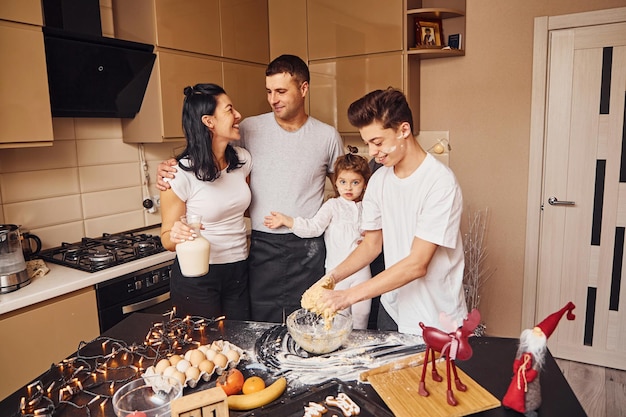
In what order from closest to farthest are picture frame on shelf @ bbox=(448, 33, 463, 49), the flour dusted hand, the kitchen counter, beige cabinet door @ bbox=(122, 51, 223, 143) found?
the flour dusted hand
the kitchen counter
beige cabinet door @ bbox=(122, 51, 223, 143)
picture frame on shelf @ bbox=(448, 33, 463, 49)

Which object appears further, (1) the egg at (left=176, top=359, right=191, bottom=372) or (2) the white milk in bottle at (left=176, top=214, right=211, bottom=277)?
(2) the white milk in bottle at (left=176, top=214, right=211, bottom=277)

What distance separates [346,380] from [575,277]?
246 centimetres

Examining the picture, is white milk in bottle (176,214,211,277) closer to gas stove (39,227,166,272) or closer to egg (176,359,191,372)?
egg (176,359,191,372)

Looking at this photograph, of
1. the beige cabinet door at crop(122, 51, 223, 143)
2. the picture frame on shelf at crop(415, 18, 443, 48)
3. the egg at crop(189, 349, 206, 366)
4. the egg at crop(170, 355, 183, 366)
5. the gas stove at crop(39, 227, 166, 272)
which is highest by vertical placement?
the picture frame on shelf at crop(415, 18, 443, 48)

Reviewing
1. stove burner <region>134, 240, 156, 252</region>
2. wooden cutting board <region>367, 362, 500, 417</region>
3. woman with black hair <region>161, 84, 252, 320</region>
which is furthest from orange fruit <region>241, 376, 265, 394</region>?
stove burner <region>134, 240, 156, 252</region>

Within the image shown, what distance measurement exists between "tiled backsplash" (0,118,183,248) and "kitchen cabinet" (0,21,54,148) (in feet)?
1.08

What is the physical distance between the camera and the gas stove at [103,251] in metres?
2.35

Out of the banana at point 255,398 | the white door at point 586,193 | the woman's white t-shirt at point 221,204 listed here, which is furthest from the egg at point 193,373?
the white door at point 586,193

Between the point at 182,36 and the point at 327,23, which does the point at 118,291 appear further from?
the point at 327,23

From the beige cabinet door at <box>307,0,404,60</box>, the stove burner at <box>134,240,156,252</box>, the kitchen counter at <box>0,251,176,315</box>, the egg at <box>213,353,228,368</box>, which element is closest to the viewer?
the egg at <box>213,353,228,368</box>

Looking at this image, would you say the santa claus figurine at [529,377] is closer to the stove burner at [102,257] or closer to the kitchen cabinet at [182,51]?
the stove burner at [102,257]

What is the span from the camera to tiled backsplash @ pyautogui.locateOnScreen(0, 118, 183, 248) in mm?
2445

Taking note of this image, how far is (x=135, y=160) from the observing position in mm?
3000

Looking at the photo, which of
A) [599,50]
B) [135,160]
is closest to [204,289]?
[135,160]
